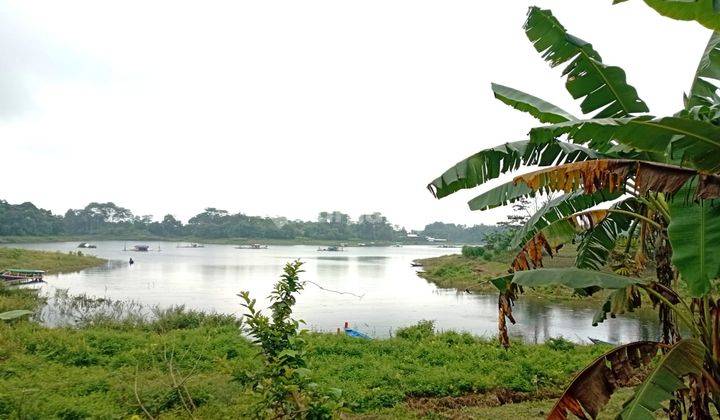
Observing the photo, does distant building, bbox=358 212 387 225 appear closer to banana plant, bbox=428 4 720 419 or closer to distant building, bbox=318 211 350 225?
distant building, bbox=318 211 350 225

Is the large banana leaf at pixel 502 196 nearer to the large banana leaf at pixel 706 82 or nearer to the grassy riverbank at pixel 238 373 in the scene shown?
the large banana leaf at pixel 706 82

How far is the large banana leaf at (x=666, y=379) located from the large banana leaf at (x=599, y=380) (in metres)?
0.14

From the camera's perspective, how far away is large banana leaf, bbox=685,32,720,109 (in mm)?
2873

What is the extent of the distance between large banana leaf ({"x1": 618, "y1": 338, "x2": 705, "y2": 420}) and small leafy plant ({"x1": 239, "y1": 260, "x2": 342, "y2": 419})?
4.62 feet

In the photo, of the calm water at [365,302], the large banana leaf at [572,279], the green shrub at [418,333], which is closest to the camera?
the large banana leaf at [572,279]

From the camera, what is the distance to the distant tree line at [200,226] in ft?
197

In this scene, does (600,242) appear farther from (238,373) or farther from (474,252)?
(474,252)

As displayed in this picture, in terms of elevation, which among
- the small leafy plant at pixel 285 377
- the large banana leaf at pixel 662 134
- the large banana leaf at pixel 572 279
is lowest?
the small leafy plant at pixel 285 377

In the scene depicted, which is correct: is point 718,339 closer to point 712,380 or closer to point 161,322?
point 712,380

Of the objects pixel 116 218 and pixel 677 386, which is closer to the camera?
pixel 677 386

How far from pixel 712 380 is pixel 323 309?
13.2 meters

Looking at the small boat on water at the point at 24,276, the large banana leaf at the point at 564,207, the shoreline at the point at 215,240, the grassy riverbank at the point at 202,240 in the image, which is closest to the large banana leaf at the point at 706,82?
the large banana leaf at the point at 564,207

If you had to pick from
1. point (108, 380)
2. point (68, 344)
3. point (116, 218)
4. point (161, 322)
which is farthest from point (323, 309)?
point (116, 218)

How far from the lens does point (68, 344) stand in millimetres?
6582
